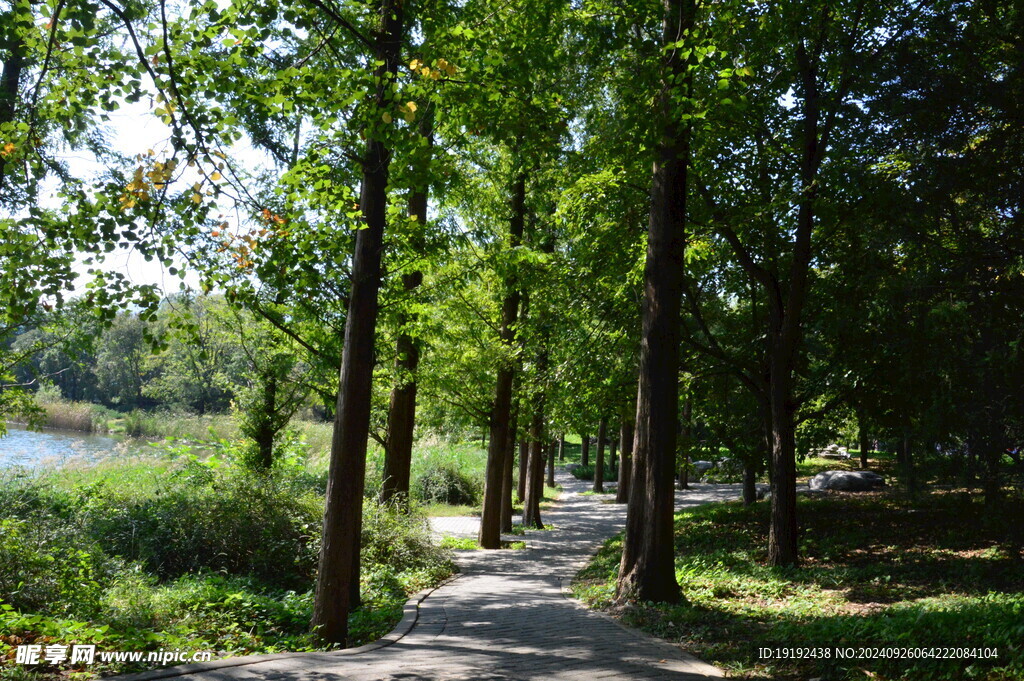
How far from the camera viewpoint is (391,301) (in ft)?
33.5

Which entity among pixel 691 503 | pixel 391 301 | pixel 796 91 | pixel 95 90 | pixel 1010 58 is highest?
pixel 796 91

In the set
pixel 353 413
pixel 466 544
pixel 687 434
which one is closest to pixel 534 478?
pixel 687 434

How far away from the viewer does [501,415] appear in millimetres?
16953

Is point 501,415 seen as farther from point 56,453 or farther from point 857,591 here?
point 56,453

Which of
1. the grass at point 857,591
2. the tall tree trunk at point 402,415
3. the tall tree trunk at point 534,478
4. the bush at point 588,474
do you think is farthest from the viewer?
the bush at point 588,474

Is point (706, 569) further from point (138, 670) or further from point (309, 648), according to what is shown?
point (138, 670)

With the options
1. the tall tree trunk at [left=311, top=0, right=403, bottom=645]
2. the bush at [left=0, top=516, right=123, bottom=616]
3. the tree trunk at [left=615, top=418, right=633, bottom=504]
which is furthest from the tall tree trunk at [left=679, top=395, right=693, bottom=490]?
the bush at [left=0, top=516, right=123, bottom=616]

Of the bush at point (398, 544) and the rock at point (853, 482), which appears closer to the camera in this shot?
the bush at point (398, 544)

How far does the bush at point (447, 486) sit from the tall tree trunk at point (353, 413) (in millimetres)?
18103

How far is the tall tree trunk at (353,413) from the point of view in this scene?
7133 mm

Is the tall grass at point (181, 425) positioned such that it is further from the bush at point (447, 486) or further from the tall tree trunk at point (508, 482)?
the bush at point (447, 486)

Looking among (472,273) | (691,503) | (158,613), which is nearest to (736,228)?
(472,273)

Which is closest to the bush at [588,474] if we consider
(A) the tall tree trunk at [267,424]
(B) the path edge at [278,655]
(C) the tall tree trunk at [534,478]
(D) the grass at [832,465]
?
(D) the grass at [832,465]

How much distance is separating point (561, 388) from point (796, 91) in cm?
685
